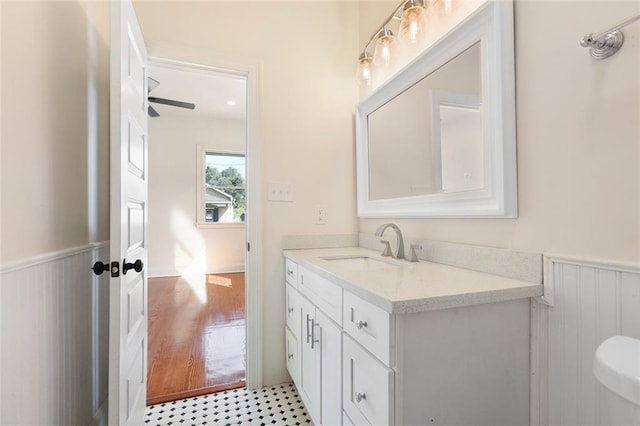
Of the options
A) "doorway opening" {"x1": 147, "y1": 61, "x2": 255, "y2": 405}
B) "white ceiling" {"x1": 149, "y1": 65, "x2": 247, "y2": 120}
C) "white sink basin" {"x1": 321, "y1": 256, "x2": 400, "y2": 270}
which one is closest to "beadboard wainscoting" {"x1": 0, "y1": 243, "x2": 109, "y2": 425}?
"white sink basin" {"x1": 321, "y1": 256, "x2": 400, "y2": 270}

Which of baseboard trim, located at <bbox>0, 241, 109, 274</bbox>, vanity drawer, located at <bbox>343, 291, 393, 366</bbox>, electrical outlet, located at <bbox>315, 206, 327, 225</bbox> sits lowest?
vanity drawer, located at <bbox>343, 291, 393, 366</bbox>

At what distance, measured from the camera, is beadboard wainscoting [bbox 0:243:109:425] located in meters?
0.83

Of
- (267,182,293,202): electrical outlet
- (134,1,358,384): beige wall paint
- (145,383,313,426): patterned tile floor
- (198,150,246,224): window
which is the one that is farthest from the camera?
(198,150,246,224): window

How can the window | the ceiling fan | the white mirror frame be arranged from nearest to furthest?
the white mirror frame, the ceiling fan, the window

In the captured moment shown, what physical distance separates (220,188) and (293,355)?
12.9 feet

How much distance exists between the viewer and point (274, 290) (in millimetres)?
1855

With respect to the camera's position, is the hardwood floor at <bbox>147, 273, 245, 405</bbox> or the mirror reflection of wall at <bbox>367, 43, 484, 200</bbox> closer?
the mirror reflection of wall at <bbox>367, 43, 484, 200</bbox>

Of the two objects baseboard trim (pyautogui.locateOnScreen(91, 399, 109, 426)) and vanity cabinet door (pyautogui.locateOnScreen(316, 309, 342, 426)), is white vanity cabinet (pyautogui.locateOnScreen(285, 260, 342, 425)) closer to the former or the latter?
vanity cabinet door (pyautogui.locateOnScreen(316, 309, 342, 426))

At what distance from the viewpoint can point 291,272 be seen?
173 centimetres

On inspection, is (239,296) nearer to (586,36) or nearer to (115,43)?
(115,43)

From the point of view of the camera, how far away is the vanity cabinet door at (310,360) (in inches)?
50.9

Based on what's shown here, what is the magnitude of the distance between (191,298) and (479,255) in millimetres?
3425

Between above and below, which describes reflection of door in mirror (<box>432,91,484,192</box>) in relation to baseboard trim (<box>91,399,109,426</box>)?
above

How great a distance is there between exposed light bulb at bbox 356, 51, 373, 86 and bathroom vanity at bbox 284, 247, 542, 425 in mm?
1286
